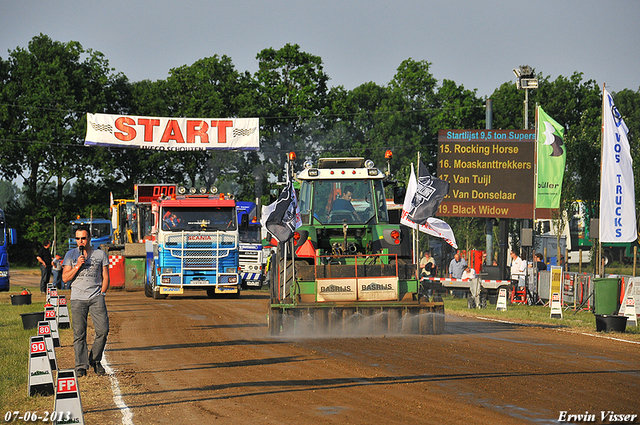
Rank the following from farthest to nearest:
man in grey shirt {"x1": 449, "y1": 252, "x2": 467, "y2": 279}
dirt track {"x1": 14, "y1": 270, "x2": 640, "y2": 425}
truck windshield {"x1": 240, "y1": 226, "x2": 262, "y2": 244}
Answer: truck windshield {"x1": 240, "y1": 226, "x2": 262, "y2": 244} < man in grey shirt {"x1": 449, "y1": 252, "x2": 467, "y2": 279} < dirt track {"x1": 14, "y1": 270, "x2": 640, "y2": 425}

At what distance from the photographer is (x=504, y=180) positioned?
2859cm

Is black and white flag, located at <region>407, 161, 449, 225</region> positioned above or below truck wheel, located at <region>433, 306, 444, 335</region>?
above

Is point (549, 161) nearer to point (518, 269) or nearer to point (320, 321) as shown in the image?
point (518, 269)

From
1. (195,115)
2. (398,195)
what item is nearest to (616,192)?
(398,195)

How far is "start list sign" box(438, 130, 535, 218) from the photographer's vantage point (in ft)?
93.6

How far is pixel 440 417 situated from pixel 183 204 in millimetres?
19312

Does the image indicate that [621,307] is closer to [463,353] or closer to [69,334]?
[463,353]

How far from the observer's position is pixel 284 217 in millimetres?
15211

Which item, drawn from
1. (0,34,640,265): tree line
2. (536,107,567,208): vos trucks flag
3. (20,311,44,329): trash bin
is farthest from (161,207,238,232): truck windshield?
(0,34,640,265): tree line

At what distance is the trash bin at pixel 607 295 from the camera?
1894cm

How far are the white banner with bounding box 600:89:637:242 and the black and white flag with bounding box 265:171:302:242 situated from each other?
8.74 metres

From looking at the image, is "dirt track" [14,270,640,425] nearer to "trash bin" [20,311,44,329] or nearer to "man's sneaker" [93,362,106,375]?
"man's sneaker" [93,362,106,375]

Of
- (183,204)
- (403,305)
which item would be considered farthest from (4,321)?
(403,305)

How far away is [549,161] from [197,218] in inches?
492
